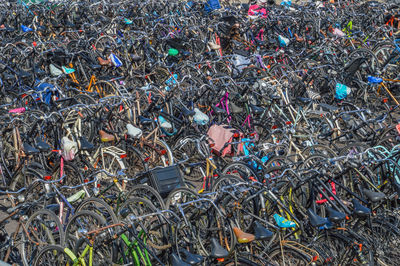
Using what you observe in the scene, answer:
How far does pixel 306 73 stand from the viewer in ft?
39.5

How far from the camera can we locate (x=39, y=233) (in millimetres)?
6609

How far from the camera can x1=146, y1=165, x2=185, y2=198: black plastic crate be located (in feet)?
23.7

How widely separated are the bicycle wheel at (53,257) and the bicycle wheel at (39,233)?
0.24m

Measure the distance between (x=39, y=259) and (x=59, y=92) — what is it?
4578 mm

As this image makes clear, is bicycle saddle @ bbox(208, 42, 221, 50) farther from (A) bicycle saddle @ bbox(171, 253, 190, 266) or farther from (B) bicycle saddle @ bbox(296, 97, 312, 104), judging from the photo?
(A) bicycle saddle @ bbox(171, 253, 190, 266)

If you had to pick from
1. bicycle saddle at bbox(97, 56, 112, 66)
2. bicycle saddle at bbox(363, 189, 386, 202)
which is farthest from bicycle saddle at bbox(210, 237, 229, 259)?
bicycle saddle at bbox(97, 56, 112, 66)

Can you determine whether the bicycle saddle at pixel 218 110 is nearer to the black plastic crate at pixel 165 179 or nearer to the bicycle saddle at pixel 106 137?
the bicycle saddle at pixel 106 137

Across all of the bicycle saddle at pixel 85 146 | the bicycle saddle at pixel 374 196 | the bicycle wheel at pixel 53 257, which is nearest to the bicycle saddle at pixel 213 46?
the bicycle saddle at pixel 85 146

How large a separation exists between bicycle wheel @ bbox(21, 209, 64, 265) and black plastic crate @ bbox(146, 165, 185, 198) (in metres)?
1.35

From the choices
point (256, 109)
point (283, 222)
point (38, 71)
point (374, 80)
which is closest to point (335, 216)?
point (283, 222)

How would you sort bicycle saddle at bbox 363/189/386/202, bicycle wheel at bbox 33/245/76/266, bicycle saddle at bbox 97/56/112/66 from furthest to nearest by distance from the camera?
1. bicycle saddle at bbox 97/56/112/66
2. bicycle saddle at bbox 363/189/386/202
3. bicycle wheel at bbox 33/245/76/266

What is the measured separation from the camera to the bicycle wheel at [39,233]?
6.45 m

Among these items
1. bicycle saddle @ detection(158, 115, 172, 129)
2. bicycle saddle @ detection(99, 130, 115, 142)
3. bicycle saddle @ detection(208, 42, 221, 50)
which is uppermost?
bicycle saddle @ detection(99, 130, 115, 142)

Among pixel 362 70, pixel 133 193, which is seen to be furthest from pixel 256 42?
pixel 133 193
